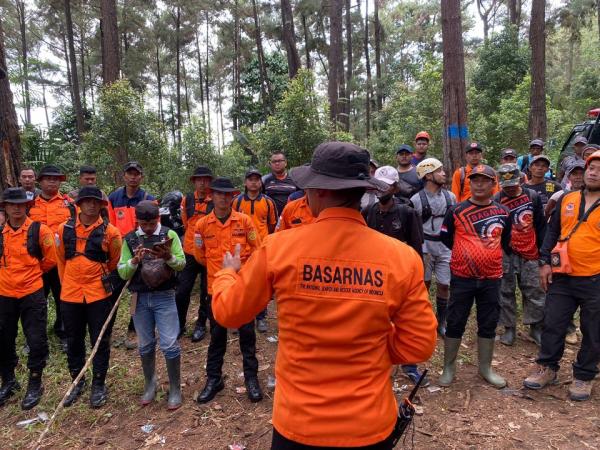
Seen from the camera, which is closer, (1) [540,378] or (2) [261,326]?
(1) [540,378]

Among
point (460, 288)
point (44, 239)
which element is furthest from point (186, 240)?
point (460, 288)

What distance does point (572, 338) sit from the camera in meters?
5.27

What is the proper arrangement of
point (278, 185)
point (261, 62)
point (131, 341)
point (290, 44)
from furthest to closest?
point (261, 62) < point (290, 44) < point (278, 185) < point (131, 341)

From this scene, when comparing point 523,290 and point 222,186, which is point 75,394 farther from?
point 523,290

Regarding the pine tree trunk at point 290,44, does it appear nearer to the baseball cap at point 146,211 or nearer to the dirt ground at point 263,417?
the baseball cap at point 146,211

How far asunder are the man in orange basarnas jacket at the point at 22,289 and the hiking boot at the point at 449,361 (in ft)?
13.9

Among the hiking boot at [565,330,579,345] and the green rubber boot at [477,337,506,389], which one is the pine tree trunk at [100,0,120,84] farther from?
the hiking boot at [565,330,579,345]

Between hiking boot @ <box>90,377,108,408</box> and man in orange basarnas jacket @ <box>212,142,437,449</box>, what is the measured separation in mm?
3281

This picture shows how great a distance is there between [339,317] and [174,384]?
3.16 meters

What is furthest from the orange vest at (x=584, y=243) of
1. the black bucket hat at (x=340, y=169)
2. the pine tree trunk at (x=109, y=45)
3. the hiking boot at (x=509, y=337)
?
the pine tree trunk at (x=109, y=45)

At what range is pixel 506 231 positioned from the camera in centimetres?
433

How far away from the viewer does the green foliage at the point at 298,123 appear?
921 centimetres

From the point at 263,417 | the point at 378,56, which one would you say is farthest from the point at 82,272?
the point at 378,56

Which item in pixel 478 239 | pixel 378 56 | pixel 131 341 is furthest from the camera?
pixel 378 56
